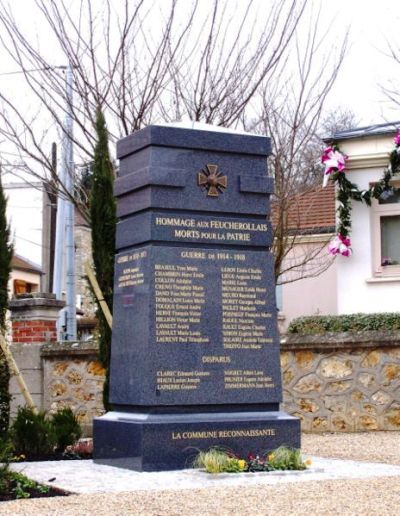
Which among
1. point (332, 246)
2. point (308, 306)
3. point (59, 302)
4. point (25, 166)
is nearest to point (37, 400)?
point (59, 302)

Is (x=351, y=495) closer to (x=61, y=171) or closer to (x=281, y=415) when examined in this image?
(x=281, y=415)

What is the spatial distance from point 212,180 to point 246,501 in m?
3.88

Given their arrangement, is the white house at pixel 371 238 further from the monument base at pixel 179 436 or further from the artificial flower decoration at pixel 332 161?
the monument base at pixel 179 436

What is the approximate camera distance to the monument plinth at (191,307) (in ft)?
33.8

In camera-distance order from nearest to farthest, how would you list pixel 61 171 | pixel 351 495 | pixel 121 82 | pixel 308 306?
1. pixel 351 495
2. pixel 121 82
3. pixel 61 171
4. pixel 308 306

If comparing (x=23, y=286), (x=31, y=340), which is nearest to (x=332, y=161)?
(x=31, y=340)

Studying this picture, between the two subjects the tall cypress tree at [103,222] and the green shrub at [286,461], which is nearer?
the green shrub at [286,461]

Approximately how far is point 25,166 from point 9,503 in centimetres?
1127

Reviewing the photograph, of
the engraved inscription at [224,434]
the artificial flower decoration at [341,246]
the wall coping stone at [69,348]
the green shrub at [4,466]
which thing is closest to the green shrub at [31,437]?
the engraved inscription at [224,434]

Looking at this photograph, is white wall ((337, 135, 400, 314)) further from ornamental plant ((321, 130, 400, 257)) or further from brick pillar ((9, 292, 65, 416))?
brick pillar ((9, 292, 65, 416))

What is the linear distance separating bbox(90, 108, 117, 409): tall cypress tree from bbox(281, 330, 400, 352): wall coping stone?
289 cm

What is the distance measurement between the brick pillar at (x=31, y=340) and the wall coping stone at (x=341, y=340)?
11.8 ft

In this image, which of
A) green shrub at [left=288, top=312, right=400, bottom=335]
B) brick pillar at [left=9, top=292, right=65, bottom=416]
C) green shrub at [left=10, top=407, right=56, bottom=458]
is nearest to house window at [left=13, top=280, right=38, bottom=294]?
brick pillar at [left=9, top=292, right=65, bottom=416]

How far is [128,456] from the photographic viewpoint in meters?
10.3
